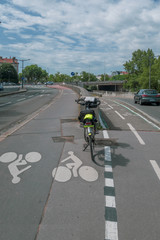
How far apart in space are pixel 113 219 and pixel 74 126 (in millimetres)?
6791

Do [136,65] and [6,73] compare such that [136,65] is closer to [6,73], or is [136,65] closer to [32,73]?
[6,73]

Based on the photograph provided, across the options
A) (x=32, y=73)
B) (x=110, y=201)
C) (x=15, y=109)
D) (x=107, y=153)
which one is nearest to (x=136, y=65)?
(x=15, y=109)

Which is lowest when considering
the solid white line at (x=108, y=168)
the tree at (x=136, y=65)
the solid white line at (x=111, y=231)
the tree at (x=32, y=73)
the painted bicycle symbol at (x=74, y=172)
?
the solid white line at (x=111, y=231)

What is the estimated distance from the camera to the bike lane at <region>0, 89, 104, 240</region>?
279 centimetres

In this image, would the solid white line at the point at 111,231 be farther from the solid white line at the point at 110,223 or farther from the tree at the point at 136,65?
the tree at the point at 136,65

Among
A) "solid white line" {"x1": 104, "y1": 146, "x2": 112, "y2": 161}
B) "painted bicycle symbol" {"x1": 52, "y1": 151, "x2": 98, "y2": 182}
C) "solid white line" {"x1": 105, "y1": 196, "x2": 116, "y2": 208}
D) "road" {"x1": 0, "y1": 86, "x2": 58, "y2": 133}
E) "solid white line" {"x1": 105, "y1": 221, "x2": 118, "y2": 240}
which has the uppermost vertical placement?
"road" {"x1": 0, "y1": 86, "x2": 58, "y2": 133}

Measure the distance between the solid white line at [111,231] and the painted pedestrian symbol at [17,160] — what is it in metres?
1.97

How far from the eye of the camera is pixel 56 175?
4445 mm

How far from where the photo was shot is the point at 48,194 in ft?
12.1

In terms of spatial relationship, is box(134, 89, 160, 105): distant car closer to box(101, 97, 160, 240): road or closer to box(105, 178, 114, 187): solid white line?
box(101, 97, 160, 240): road

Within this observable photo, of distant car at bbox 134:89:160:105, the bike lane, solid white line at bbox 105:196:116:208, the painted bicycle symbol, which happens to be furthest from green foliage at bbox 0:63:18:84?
solid white line at bbox 105:196:116:208

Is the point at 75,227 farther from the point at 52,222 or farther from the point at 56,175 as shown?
the point at 56,175

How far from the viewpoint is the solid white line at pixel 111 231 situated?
2.66m

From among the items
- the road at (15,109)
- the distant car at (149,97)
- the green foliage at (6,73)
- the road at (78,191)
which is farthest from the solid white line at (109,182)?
the green foliage at (6,73)
